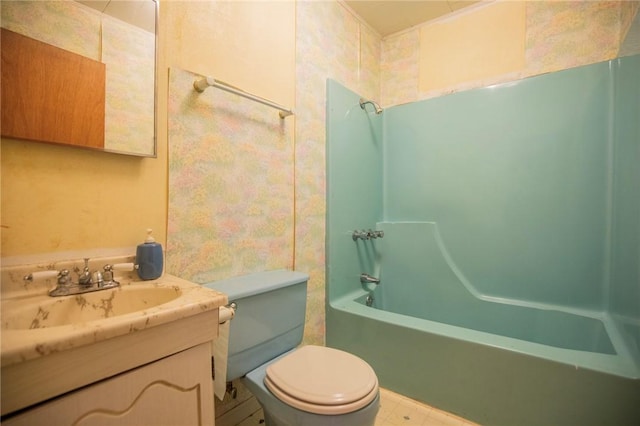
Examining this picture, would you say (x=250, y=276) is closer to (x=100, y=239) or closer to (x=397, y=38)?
(x=100, y=239)

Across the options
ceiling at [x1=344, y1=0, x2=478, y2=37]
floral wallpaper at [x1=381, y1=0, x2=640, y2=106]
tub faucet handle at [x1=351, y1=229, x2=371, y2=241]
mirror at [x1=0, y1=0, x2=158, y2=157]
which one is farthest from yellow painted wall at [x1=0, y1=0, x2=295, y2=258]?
floral wallpaper at [x1=381, y1=0, x2=640, y2=106]

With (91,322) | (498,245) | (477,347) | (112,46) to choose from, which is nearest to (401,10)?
(498,245)

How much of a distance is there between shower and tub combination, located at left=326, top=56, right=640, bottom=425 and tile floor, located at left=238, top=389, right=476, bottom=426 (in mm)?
51

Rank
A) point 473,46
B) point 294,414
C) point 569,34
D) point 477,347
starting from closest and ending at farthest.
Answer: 1. point 294,414
2. point 477,347
3. point 569,34
4. point 473,46

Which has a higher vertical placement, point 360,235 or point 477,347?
point 360,235

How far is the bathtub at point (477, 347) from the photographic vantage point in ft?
3.72

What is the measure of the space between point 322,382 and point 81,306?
2.58ft

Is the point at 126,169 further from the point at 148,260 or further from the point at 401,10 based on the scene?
the point at 401,10

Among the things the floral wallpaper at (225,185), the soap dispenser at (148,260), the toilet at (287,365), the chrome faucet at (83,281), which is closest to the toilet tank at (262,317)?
the toilet at (287,365)

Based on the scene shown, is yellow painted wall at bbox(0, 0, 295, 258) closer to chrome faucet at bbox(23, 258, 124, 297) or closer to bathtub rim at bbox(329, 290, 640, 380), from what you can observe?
chrome faucet at bbox(23, 258, 124, 297)

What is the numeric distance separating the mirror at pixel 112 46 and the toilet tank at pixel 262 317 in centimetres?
62

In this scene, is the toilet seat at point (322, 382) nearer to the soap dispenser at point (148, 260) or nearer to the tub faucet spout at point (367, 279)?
the soap dispenser at point (148, 260)

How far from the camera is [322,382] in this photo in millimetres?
1006

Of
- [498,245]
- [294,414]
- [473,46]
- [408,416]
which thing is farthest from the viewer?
[473,46]
